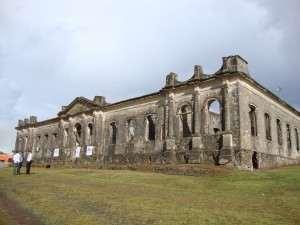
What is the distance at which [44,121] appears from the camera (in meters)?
47.0

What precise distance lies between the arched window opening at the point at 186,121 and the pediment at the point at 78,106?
11089 millimetres

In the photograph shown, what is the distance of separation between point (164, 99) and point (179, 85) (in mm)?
2089

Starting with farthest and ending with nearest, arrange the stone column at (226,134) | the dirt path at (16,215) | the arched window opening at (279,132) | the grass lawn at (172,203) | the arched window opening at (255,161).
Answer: the arched window opening at (279,132), the arched window opening at (255,161), the stone column at (226,134), the grass lawn at (172,203), the dirt path at (16,215)

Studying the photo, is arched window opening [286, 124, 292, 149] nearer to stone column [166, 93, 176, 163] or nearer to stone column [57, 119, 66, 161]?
stone column [166, 93, 176, 163]

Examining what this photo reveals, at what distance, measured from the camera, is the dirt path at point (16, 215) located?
30.7 ft

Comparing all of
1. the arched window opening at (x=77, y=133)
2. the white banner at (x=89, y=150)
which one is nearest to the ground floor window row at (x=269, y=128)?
the white banner at (x=89, y=150)

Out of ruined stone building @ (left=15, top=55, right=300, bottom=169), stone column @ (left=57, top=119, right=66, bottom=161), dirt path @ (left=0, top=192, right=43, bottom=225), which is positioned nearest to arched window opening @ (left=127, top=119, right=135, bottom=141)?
ruined stone building @ (left=15, top=55, right=300, bottom=169)

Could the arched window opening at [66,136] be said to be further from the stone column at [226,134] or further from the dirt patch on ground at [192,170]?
the stone column at [226,134]

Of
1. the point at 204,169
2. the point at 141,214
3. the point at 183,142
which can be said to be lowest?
the point at 141,214

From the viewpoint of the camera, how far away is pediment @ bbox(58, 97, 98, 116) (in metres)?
39.0

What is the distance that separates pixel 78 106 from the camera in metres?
40.6

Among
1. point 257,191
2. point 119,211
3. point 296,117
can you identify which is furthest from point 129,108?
point 119,211

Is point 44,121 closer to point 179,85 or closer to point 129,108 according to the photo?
point 129,108

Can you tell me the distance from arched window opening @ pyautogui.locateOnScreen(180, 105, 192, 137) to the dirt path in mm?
18558
